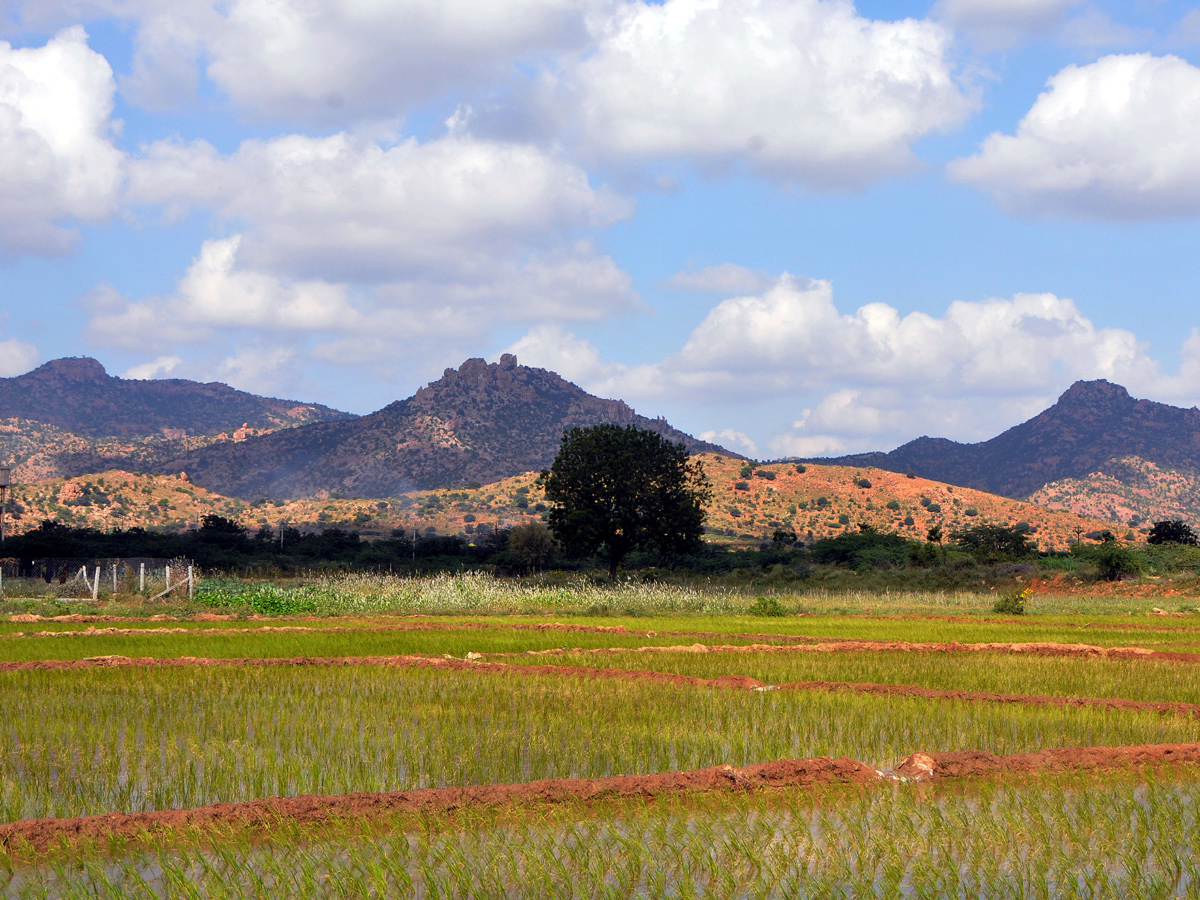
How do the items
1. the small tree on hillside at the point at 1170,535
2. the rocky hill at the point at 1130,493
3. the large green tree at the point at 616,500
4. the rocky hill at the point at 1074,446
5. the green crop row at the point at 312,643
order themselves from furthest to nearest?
the rocky hill at the point at 1074,446
the rocky hill at the point at 1130,493
the small tree on hillside at the point at 1170,535
the large green tree at the point at 616,500
the green crop row at the point at 312,643

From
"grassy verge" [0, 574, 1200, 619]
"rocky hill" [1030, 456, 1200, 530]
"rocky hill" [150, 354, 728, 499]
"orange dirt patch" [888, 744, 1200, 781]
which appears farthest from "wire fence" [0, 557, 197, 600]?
"rocky hill" [1030, 456, 1200, 530]

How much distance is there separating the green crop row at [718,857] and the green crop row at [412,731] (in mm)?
1750

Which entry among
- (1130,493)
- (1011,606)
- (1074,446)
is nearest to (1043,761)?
(1011,606)

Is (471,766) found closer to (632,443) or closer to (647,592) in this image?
(647,592)

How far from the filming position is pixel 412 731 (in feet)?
39.0

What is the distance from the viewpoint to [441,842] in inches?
296

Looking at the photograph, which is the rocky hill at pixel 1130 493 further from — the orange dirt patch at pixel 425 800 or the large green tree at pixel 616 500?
the orange dirt patch at pixel 425 800

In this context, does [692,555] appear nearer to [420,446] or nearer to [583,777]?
[583,777]

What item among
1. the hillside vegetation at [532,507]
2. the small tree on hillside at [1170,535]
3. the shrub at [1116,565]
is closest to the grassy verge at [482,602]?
the shrub at [1116,565]

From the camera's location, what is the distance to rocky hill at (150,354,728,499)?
148125 mm

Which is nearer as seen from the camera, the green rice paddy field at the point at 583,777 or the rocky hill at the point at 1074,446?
the green rice paddy field at the point at 583,777

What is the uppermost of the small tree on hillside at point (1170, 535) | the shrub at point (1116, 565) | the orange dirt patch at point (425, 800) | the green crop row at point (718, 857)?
the small tree on hillside at point (1170, 535)

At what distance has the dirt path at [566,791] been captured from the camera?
7.52 meters

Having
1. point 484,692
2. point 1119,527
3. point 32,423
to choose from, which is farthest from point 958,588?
point 32,423
